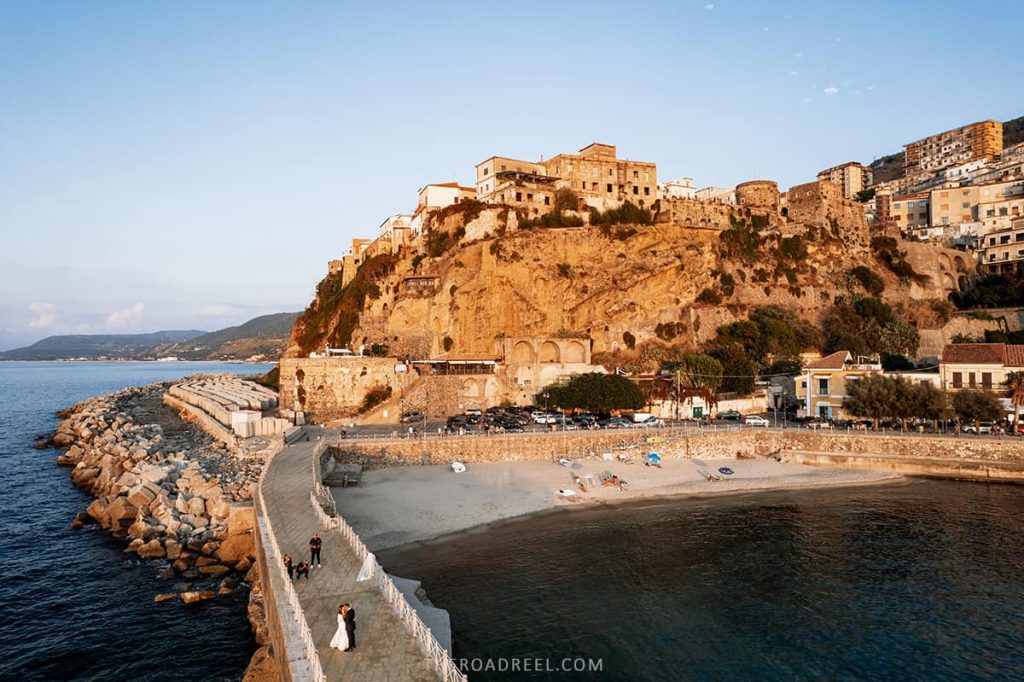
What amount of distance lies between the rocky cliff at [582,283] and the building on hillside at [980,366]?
19.6 meters

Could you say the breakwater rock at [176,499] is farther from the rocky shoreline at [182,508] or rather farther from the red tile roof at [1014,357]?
the red tile roof at [1014,357]

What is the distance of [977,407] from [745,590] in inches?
1008

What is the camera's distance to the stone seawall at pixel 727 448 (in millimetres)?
31953

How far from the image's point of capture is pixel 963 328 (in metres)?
56.4

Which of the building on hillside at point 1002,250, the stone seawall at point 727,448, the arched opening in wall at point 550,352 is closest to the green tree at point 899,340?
the building on hillside at point 1002,250

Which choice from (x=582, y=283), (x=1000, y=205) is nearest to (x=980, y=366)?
(x=582, y=283)

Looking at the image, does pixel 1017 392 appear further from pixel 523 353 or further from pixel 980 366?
pixel 523 353

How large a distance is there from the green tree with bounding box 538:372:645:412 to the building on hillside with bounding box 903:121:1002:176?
80.2 m

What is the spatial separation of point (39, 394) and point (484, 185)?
3490 inches

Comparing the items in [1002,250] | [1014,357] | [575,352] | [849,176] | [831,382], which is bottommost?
[831,382]

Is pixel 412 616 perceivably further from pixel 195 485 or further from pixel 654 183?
pixel 654 183

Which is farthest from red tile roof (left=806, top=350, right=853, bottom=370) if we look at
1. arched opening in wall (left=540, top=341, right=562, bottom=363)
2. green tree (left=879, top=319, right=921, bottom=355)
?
arched opening in wall (left=540, top=341, right=562, bottom=363)

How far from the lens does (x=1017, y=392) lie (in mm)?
35438

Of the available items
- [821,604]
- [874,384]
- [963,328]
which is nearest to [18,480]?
[821,604]
